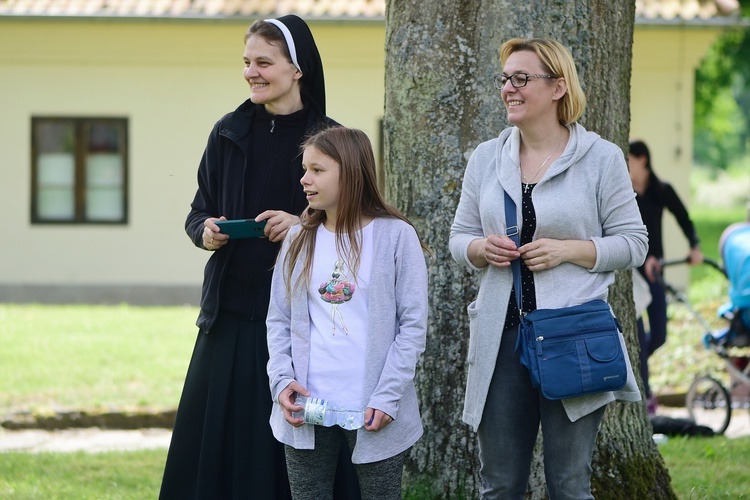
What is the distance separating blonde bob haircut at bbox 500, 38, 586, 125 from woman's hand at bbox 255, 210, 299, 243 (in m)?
0.97

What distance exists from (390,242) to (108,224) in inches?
505

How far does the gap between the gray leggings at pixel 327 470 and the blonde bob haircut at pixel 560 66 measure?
128 cm

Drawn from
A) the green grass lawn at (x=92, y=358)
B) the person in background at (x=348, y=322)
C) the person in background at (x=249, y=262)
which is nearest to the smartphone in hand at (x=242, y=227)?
the person in background at (x=249, y=262)

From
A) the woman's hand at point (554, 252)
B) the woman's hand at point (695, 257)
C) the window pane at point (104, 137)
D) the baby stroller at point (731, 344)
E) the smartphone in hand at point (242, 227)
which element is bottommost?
the baby stroller at point (731, 344)

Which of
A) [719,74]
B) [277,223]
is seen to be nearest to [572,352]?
[277,223]

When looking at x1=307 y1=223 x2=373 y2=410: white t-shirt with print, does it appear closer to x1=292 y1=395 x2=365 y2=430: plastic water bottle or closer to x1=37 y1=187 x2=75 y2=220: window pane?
x1=292 y1=395 x2=365 y2=430: plastic water bottle

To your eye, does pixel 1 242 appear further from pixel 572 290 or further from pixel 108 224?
pixel 572 290

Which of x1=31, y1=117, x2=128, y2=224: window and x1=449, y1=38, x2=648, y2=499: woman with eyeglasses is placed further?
x1=31, y1=117, x2=128, y2=224: window

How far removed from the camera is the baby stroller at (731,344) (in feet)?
26.6

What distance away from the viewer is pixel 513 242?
370cm

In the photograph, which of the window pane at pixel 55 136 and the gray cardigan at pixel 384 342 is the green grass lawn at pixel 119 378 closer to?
the gray cardigan at pixel 384 342

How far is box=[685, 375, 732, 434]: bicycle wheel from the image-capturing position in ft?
27.0

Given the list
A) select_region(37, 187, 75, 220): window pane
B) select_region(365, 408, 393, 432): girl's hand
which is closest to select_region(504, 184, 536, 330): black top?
select_region(365, 408, 393, 432): girl's hand

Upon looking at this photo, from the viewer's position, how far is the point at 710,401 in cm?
834
